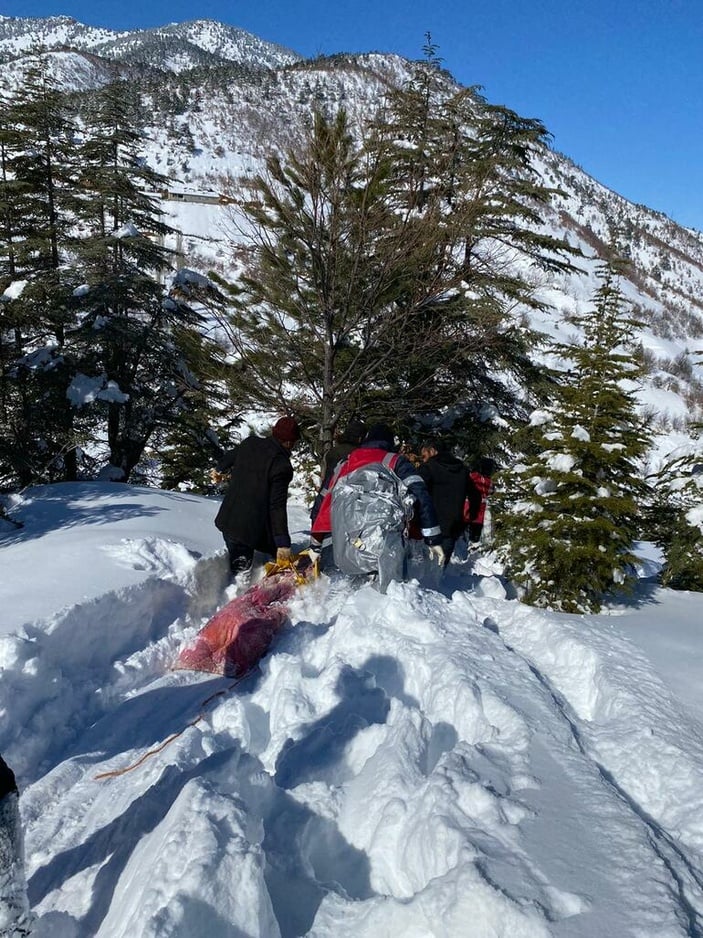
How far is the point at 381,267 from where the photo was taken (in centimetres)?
810

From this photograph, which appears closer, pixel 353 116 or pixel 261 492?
pixel 261 492

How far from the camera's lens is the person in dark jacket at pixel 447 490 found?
264 inches

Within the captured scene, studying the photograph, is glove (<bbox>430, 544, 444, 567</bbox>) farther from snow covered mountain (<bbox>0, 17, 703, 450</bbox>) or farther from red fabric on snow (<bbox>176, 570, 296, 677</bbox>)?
snow covered mountain (<bbox>0, 17, 703, 450</bbox>)

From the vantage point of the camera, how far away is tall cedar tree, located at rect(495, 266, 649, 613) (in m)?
6.03

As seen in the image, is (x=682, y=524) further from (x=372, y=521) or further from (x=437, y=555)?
(x=372, y=521)

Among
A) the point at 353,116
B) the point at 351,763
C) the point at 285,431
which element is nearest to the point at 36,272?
the point at 353,116

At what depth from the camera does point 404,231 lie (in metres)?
7.86

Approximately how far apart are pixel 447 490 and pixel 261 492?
2.17m

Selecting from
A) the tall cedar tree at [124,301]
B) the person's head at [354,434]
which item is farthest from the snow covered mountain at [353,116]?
the person's head at [354,434]

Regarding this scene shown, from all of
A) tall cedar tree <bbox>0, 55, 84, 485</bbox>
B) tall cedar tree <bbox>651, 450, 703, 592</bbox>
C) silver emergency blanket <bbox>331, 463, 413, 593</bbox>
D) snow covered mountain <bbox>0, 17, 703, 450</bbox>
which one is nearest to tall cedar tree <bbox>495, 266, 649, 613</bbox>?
tall cedar tree <bbox>651, 450, 703, 592</bbox>

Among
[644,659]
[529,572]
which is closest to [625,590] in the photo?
[529,572]

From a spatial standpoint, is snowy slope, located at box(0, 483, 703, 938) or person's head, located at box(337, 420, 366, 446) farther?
person's head, located at box(337, 420, 366, 446)

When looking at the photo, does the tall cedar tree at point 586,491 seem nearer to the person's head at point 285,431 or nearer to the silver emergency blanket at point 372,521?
the silver emergency blanket at point 372,521

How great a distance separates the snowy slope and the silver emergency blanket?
341 mm
